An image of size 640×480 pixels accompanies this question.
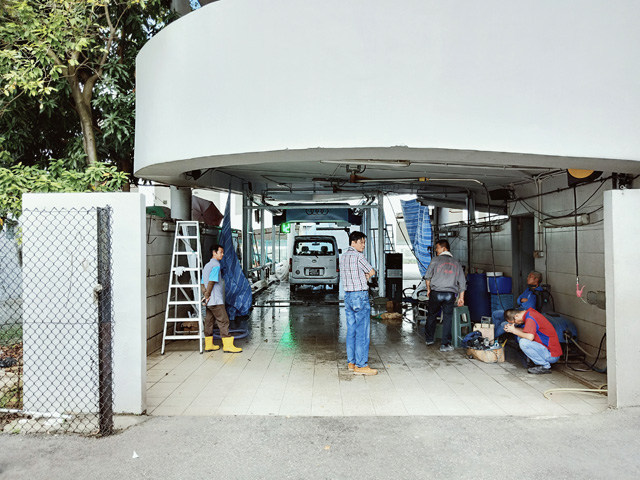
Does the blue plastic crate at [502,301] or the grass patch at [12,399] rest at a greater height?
the blue plastic crate at [502,301]

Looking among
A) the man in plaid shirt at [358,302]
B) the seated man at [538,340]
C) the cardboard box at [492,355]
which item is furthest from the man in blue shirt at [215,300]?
the seated man at [538,340]

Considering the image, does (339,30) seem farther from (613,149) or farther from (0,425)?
(0,425)

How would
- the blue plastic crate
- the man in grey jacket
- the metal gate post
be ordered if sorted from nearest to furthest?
the metal gate post → the man in grey jacket → the blue plastic crate

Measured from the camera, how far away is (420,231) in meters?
12.0

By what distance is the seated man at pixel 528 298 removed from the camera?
6801mm

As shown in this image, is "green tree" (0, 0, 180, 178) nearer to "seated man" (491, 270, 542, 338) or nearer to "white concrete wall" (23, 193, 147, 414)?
"white concrete wall" (23, 193, 147, 414)

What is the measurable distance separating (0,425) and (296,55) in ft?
14.8

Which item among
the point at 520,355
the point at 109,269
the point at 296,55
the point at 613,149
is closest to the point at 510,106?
the point at 613,149

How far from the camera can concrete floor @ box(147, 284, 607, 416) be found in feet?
15.1

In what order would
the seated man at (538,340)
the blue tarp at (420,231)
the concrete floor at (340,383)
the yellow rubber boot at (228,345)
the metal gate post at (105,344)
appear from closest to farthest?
1. the metal gate post at (105,344)
2. the concrete floor at (340,383)
3. the seated man at (538,340)
4. the yellow rubber boot at (228,345)
5. the blue tarp at (420,231)

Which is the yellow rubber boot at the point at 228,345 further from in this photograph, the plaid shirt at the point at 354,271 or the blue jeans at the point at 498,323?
the blue jeans at the point at 498,323

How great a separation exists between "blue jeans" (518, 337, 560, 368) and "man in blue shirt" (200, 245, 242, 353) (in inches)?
156

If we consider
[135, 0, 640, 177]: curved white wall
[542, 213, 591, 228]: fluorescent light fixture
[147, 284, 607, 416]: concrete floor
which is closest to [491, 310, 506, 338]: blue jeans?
[147, 284, 607, 416]: concrete floor

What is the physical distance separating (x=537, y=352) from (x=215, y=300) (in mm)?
4384
